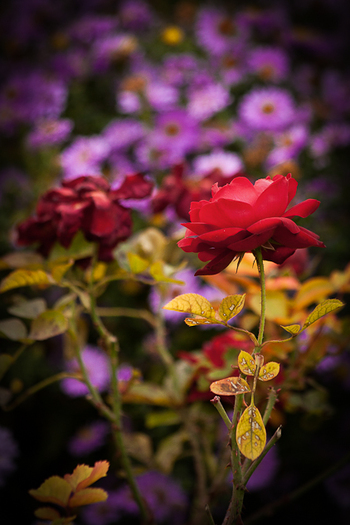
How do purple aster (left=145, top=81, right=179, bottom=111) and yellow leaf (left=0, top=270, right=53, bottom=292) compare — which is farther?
purple aster (left=145, top=81, right=179, bottom=111)

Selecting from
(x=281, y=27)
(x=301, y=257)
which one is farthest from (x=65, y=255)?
(x=281, y=27)

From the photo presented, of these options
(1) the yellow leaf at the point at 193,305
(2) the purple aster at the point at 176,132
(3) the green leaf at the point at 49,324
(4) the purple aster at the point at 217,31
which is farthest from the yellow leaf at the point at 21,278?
→ (4) the purple aster at the point at 217,31

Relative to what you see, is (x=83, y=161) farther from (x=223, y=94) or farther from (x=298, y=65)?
(x=298, y=65)

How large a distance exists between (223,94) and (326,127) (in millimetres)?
239

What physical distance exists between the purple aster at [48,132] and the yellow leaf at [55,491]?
0.66m

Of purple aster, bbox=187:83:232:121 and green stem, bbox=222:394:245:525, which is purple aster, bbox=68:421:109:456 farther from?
purple aster, bbox=187:83:232:121

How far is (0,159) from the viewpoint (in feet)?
2.96

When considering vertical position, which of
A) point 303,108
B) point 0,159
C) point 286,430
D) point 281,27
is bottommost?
point 286,430

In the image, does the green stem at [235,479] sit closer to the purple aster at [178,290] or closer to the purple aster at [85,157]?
the purple aster at [178,290]

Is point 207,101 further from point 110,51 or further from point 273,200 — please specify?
point 273,200

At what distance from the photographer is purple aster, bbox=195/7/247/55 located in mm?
944

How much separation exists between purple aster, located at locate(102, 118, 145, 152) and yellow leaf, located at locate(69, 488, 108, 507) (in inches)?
25.4

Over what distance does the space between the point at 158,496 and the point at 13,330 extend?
0.32 m

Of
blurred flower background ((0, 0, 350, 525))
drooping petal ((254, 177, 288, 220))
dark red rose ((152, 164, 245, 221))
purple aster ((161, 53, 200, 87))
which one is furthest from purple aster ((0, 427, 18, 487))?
purple aster ((161, 53, 200, 87))
